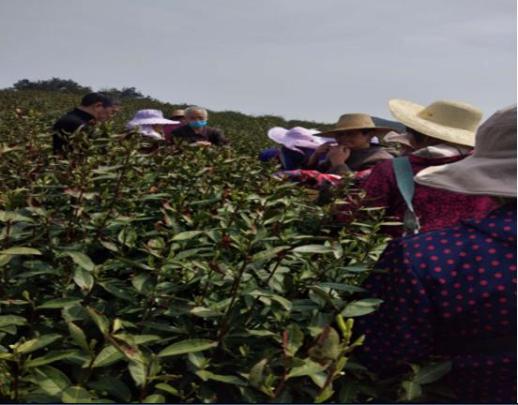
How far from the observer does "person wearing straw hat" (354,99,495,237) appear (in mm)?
2693

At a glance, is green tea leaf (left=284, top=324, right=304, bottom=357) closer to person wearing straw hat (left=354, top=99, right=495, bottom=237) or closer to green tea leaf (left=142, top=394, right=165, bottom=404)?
green tea leaf (left=142, top=394, right=165, bottom=404)

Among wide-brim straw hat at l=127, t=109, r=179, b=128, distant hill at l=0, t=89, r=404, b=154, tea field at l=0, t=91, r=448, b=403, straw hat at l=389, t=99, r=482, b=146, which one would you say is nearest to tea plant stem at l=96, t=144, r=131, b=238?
tea field at l=0, t=91, r=448, b=403

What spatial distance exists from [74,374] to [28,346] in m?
0.23

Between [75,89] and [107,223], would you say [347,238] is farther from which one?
[75,89]

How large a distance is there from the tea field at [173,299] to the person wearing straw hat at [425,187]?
0.29m

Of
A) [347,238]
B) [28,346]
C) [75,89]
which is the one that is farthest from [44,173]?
[75,89]

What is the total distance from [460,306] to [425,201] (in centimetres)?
120

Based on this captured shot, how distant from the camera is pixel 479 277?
1.61 meters

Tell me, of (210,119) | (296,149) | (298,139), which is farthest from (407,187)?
(210,119)

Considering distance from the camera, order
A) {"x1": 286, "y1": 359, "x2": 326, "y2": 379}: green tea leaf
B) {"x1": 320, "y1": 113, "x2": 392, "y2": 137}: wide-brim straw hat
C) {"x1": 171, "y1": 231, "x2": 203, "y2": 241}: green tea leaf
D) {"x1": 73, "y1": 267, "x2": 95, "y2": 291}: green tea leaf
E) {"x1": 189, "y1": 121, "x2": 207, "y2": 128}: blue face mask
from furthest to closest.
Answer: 1. {"x1": 189, "y1": 121, "x2": 207, "y2": 128}: blue face mask
2. {"x1": 320, "y1": 113, "x2": 392, "y2": 137}: wide-brim straw hat
3. {"x1": 171, "y1": 231, "x2": 203, "y2": 241}: green tea leaf
4. {"x1": 73, "y1": 267, "x2": 95, "y2": 291}: green tea leaf
5. {"x1": 286, "y1": 359, "x2": 326, "y2": 379}: green tea leaf

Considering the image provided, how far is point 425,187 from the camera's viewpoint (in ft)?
9.12

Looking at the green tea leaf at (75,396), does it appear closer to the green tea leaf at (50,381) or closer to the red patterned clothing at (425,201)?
the green tea leaf at (50,381)

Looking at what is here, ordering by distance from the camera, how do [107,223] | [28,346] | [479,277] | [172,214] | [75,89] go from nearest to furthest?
[28,346] → [479,277] → [107,223] → [172,214] → [75,89]

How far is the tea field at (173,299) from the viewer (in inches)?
57.7
